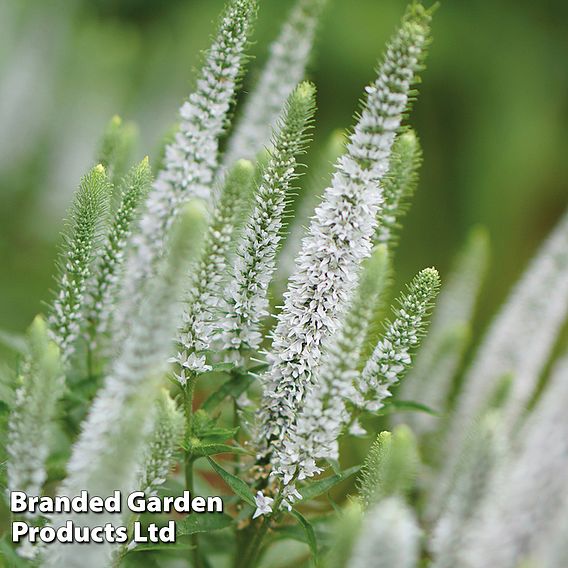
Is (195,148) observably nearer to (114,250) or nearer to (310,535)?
(114,250)

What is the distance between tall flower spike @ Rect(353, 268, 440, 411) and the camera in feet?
2.48

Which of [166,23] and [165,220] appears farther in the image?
[166,23]

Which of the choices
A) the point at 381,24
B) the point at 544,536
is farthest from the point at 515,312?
the point at 381,24

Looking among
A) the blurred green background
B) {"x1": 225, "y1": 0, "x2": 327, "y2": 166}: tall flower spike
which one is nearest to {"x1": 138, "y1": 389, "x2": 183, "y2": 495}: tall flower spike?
{"x1": 225, "y1": 0, "x2": 327, "y2": 166}: tall flower spike

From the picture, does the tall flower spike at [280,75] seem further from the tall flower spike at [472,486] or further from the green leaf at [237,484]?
the tall flower spike at [472,486]

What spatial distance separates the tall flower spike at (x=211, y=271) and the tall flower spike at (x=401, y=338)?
0.54 ft

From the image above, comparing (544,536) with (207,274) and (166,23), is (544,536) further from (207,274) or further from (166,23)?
(166,23)

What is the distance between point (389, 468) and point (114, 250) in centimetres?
40

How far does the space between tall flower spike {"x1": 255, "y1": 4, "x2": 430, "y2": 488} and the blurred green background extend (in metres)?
1.16

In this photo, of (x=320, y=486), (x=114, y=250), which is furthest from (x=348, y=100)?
(x=320, y=486)

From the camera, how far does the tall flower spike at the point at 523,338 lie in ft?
4.00

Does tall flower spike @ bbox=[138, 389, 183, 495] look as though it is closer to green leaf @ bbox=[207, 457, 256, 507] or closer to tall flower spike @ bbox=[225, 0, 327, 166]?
green leaf @ bbox=[207, 457, 256, 507]

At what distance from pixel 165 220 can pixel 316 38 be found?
383 millimetres

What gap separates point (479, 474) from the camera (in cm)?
61
